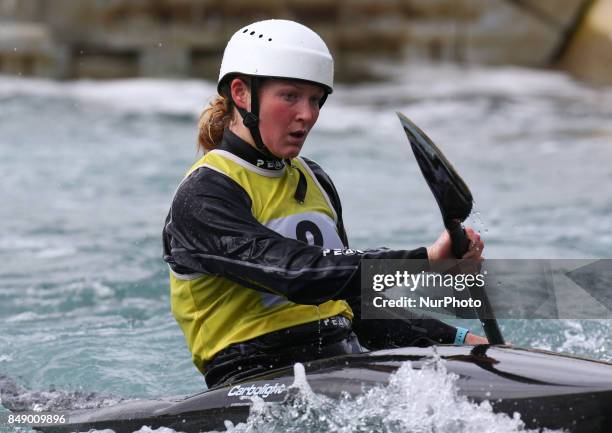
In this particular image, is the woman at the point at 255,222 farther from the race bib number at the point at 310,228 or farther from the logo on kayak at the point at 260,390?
the logo on kayak at the point at 260,390

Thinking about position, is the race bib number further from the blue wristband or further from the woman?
the blue wristband

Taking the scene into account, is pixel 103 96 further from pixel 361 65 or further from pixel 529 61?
pixel 529 61

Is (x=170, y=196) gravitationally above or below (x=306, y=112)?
below

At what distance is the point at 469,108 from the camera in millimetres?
13461

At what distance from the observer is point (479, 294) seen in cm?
337

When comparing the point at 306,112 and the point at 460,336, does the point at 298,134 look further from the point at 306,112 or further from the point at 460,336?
the point at 460,336

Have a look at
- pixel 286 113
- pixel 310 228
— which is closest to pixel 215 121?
pixel 286 113

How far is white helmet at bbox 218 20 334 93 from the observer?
135 inches

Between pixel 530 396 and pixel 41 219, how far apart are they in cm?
604

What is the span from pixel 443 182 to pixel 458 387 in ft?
1.96

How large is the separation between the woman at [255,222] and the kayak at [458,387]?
154 mm

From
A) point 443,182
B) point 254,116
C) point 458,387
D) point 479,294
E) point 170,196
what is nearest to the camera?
point 458,387

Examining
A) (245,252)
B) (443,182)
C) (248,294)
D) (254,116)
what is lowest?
(248,294)

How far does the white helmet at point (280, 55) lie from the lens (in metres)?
3.42
